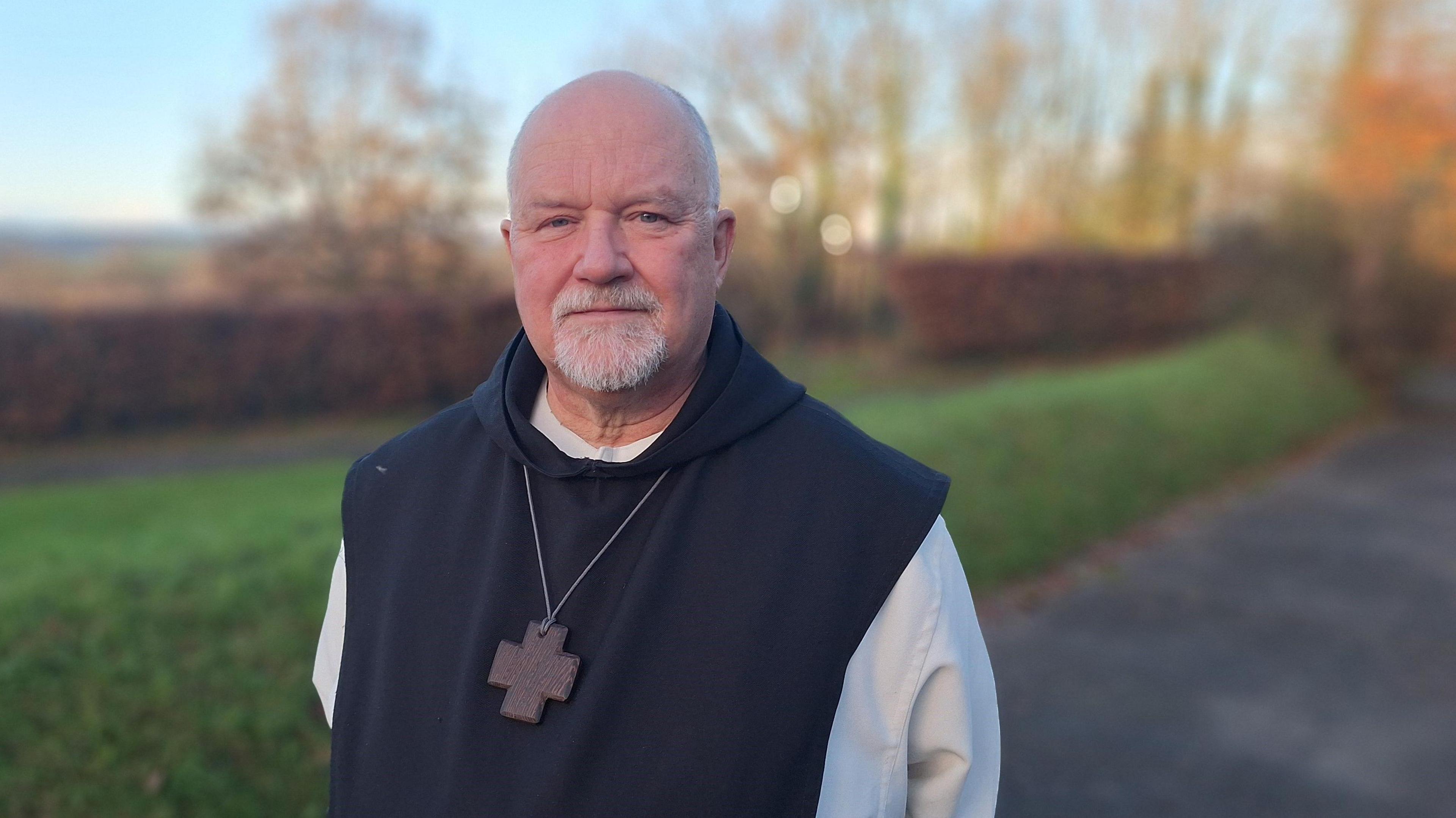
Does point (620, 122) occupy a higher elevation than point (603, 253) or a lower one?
higher

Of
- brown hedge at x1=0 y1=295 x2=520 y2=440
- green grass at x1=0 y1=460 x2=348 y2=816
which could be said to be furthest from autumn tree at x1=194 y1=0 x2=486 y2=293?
green grass at x1=0 y1=460 x2=348 y2=816

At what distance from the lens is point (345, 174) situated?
17109mm

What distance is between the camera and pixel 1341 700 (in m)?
5.95

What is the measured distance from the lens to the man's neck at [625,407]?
6.26ft

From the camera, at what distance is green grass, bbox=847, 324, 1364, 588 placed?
8.57 metres

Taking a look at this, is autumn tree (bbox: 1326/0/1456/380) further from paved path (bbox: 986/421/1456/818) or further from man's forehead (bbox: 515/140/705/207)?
man's forehead (bbox: 515/140/705/207)

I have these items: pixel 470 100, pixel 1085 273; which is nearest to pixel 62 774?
pixel 470 100

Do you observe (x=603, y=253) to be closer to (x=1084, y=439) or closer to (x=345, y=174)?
(x=1084, y=439)

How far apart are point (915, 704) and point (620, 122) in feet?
3.43

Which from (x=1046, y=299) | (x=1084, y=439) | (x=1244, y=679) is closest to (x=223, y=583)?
(x=1244, y=679)

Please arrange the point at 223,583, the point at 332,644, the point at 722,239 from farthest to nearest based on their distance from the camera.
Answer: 1. the point at 223,583
2. the point at 332,644
3. the point at 722,239

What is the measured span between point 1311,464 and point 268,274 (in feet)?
47.1

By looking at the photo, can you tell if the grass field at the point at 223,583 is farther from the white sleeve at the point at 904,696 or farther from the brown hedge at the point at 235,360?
the white sleeve at the point at 904,696

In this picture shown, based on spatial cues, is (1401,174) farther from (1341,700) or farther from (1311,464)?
(1341,700)
